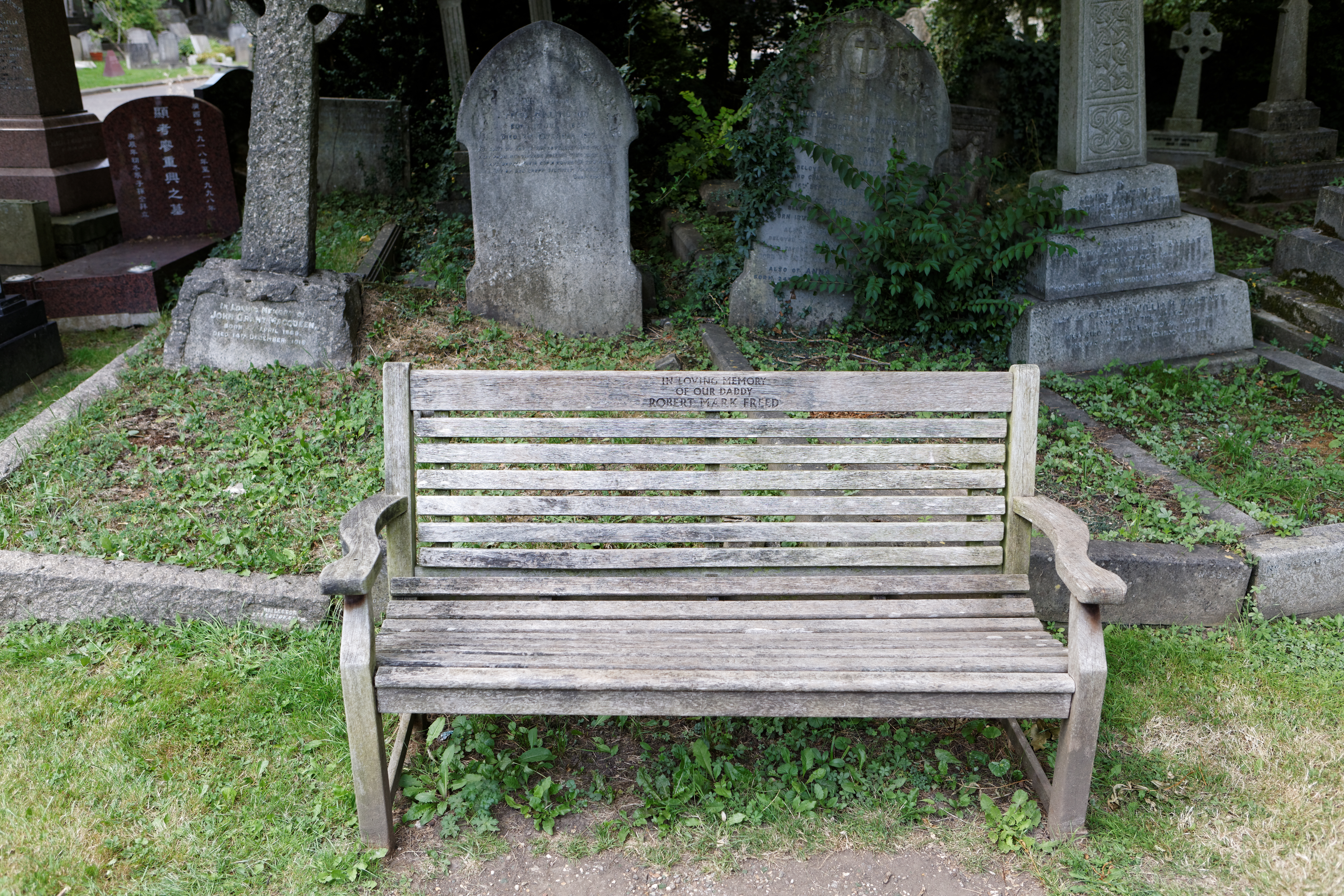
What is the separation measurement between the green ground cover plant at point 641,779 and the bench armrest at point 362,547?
642mm

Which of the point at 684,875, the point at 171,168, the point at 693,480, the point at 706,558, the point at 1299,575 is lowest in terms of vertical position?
the point at 684,875

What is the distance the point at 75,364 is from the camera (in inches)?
234

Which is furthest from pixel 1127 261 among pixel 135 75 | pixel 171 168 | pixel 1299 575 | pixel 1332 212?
pixel 135 75

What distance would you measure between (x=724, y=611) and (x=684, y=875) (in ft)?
2.23

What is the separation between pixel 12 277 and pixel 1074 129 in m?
6.84

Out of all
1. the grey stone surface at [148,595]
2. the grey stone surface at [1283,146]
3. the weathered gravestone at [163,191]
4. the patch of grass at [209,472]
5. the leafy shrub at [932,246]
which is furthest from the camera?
the grey stone surface at [1283,146]

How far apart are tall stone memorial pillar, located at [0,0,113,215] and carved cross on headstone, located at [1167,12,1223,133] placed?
1069cm

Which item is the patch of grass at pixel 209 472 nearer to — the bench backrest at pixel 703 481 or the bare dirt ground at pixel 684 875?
the bench backrest at pixel 703 481

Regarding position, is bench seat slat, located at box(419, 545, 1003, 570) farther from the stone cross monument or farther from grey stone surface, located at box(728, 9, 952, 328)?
the stone cross monument

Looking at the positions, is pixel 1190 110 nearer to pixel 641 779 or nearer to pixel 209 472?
pixel 209 472

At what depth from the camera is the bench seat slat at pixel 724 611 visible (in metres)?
2.74

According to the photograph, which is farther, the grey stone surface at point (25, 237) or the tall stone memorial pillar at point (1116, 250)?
the grey stone surface at point (25, 237)

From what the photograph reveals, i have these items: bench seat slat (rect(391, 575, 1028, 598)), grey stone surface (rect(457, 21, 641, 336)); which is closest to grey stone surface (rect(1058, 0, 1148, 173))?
grey stone surface (rect(457, 21, 641, 336))

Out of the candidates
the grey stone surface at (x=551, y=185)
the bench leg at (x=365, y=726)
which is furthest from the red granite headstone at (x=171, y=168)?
the bench leg at (x=365, y=726)
